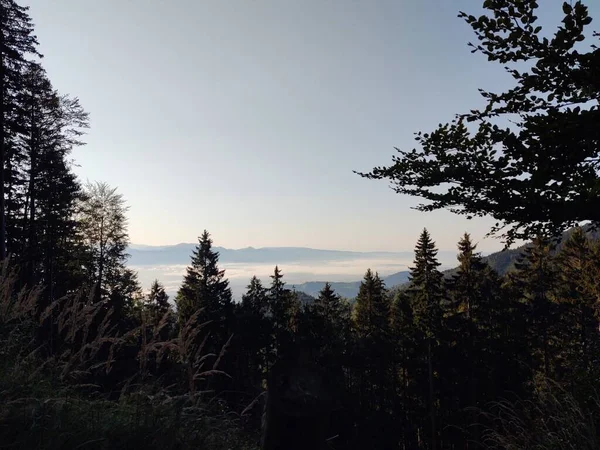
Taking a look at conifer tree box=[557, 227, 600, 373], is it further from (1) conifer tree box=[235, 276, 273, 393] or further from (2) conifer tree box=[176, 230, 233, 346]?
(2) conifer tree box=[176, 230, 233, 346]

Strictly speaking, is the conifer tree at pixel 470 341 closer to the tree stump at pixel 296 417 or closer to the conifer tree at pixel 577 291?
the conifer tree at pixel 577 291

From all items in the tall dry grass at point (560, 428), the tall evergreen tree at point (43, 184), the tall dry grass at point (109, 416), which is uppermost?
the tall evergreen tree at point (43, 184)

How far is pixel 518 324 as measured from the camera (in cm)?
2816

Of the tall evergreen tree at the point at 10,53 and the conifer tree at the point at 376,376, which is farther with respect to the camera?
the conifer tree at the point at 376,376

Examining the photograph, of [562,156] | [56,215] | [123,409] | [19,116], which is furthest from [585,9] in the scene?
[56,215]

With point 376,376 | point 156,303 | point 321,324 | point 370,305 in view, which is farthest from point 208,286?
point 156,303

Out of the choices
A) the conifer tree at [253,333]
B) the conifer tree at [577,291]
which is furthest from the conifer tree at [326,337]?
the conifer tree at [577,291]

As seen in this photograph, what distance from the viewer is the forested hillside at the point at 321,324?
10.3 feet

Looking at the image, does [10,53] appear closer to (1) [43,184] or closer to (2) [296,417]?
(1) [43,184]

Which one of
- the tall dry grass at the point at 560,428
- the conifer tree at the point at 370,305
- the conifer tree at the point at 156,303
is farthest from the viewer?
the conifer tree at the point at 370,305

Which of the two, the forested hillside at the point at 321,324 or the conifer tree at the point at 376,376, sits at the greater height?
the forested hillside at the point at 321,324

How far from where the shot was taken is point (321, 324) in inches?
1238

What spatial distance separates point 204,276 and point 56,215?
467 inches

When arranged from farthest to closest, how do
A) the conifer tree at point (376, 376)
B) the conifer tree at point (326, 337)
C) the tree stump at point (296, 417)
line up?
the conifer tree at point (376, 376)
the conifer tree at point (326, 337)
the tree stump at point (296, 417)
